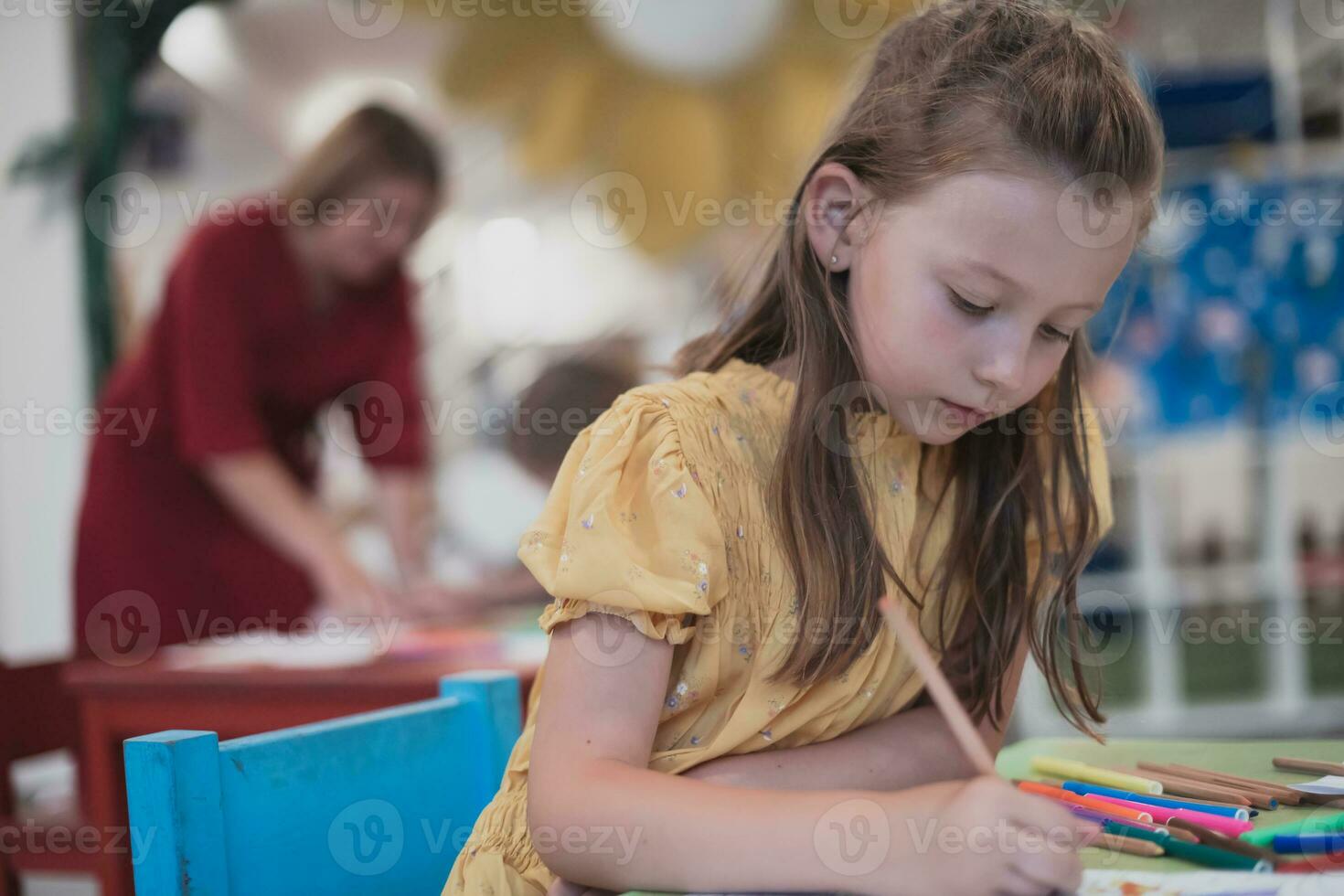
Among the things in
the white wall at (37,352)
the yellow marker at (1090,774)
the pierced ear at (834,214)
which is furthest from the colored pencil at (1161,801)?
the white wall at (37,352)

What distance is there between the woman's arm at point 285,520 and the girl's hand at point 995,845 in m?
1.81

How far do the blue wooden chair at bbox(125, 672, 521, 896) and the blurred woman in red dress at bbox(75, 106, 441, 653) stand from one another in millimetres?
1418

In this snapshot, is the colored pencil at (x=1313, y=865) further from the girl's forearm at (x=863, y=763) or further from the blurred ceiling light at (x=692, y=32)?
the blurred ceiling light at (x=692, y=32)

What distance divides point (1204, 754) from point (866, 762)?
0.29 meters

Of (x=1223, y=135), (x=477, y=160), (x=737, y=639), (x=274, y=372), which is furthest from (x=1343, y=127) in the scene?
(x=737, y=639)

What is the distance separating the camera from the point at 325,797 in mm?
709

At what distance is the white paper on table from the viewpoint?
2.21 feet

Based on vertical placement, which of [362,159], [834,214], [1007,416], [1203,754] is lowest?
[1203,754]

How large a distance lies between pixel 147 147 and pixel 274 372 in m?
0.80

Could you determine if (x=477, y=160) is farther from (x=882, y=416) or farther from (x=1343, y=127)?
(x=882, y=416)

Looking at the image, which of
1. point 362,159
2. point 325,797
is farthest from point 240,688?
point 362,159

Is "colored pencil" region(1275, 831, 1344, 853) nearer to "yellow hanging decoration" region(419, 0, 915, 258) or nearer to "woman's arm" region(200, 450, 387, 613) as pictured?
"woman's arm" region(200, 450, 387, 613)

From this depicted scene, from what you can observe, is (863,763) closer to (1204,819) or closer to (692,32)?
(1204,819)

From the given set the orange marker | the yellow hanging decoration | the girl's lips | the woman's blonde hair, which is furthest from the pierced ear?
the yellow hanging decoration
